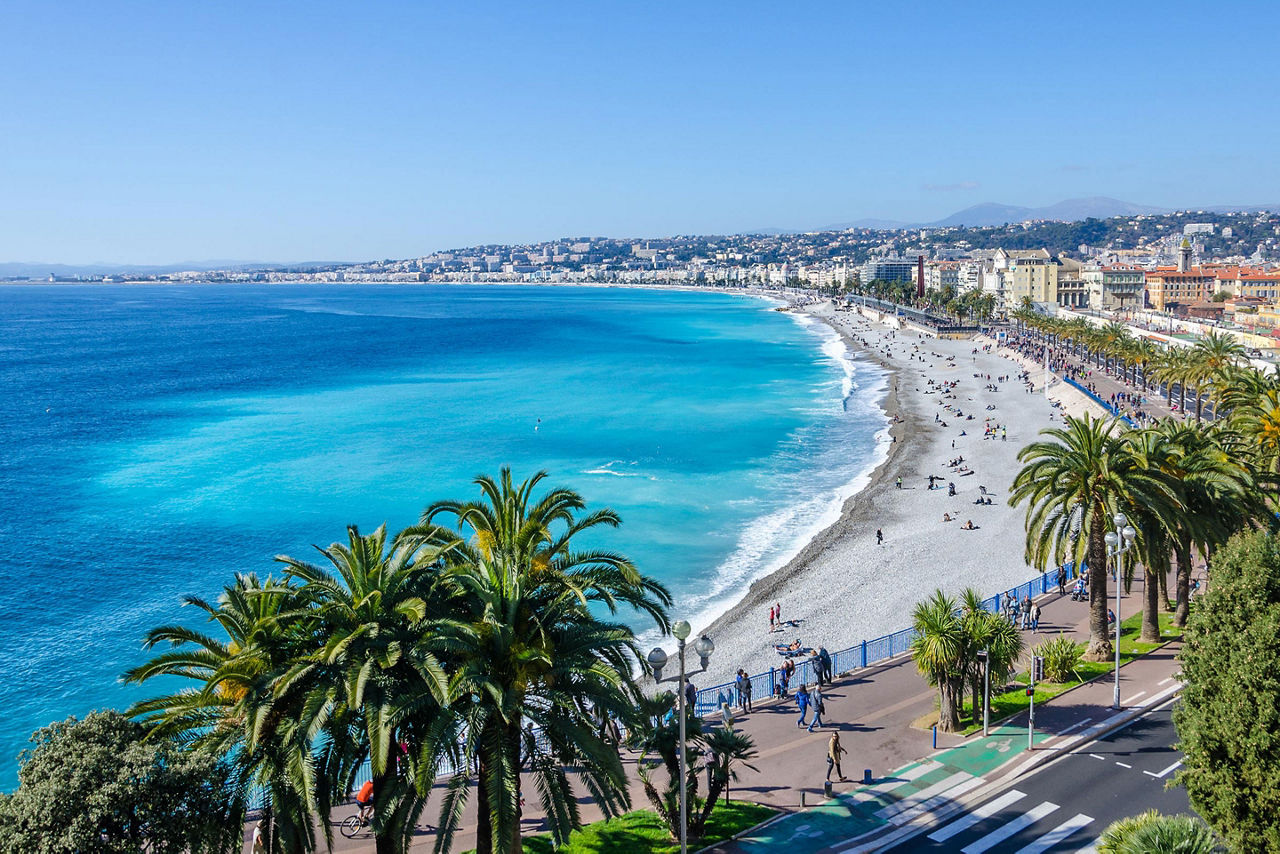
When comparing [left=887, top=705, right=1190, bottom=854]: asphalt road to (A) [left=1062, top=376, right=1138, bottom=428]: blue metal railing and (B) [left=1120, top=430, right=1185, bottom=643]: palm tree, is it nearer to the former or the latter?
(B) [left=1120, top=430, right=1185, bottom=643]: palm tree

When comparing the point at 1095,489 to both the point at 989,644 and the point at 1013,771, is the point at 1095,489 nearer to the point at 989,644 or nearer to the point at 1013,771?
the point at 989,644

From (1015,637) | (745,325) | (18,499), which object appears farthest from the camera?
(745,325)

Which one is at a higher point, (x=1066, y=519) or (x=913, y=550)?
(x=1066, y=519)

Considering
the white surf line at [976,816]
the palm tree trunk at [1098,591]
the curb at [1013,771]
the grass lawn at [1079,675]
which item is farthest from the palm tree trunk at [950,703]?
the palm tree trunk at [1098,591]

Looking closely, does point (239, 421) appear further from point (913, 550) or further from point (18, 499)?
point (913, 550)

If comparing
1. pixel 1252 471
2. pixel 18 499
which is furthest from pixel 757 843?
pixel 18 499

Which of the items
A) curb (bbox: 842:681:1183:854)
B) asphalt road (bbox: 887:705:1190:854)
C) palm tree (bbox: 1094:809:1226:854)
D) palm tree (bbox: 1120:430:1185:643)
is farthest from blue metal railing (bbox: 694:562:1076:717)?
palm tree (bbox: 1094:809:1226:854)
